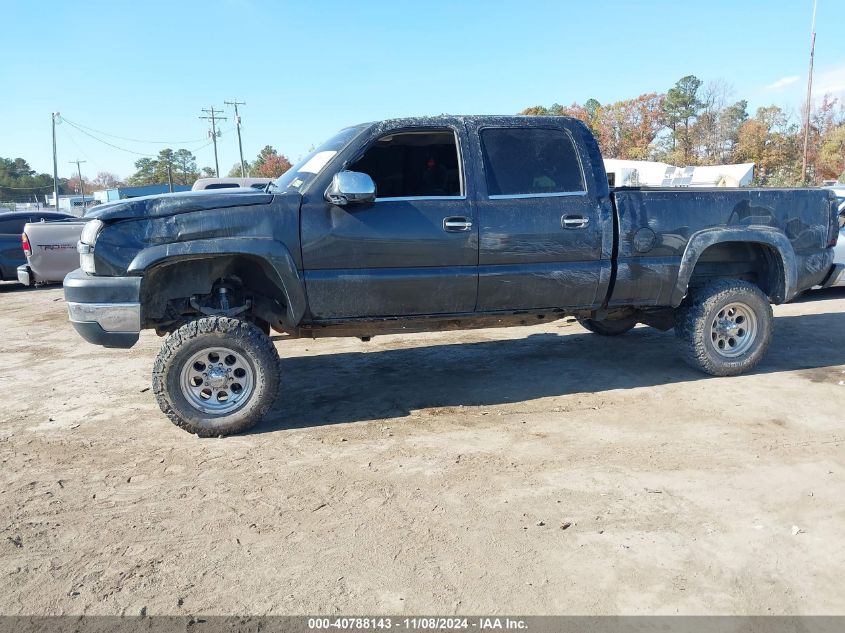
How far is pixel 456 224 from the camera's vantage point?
4695 mm

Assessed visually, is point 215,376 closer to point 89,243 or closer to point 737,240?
point 89,243

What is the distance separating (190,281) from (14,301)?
8.90 meters

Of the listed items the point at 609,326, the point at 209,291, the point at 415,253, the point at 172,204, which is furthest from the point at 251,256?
the point at 609,326

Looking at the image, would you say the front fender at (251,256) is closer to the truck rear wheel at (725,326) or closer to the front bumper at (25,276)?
the truck rear wheel at (725,326)

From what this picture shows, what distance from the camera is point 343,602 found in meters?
2.59

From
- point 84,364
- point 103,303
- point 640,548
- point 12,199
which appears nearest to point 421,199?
point 103,303

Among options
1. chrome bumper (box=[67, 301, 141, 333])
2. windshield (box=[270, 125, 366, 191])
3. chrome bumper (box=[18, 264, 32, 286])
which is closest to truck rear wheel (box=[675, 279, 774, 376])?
windshield (box=[270, 125, 366, 191])

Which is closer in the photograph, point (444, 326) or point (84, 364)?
point (444, 326)

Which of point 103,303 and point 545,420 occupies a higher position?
point 103,303

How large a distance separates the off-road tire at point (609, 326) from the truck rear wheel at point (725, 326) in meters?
1.41

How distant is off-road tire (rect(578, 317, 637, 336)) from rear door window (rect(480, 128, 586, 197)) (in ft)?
7.93

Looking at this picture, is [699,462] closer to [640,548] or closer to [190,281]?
[640,548]

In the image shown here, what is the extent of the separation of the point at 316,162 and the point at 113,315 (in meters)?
1.76

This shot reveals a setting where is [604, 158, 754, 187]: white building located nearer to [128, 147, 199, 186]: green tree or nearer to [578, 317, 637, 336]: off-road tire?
[578, 317, 637, 336]: off-road tire
